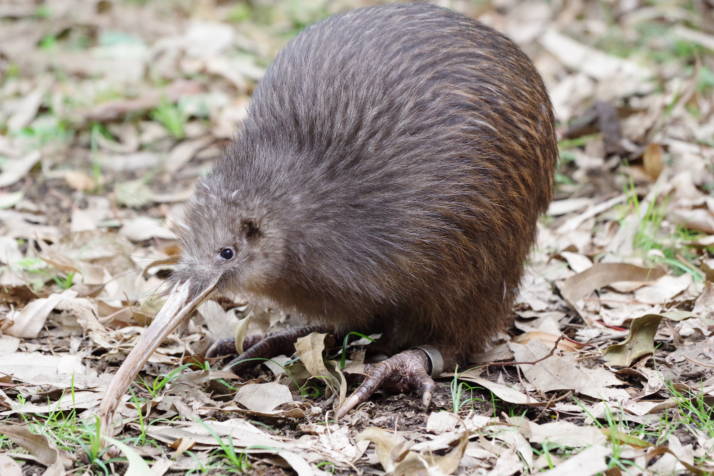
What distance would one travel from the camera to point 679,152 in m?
Answer: 5.70

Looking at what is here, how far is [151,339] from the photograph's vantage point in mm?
3420

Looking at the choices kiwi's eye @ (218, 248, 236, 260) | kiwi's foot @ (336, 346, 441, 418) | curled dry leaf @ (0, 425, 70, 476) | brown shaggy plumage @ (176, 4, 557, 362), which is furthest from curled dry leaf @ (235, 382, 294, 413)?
curled dry leaf @ (0, 425, 70, 476)

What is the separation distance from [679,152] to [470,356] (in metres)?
2.43

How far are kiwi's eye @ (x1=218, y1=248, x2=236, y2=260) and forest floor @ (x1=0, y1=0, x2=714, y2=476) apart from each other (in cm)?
35

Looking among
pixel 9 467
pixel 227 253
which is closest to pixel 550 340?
pixel 227 253

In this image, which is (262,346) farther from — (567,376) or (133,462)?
(567,376)

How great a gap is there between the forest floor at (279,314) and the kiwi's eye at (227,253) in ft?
1.15

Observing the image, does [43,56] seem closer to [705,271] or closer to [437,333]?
[437,333]

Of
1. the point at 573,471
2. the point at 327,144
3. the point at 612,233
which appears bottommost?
the point at 612,233

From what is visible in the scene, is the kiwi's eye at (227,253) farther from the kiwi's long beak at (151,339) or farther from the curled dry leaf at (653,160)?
the curled dry leaf at (653,160)

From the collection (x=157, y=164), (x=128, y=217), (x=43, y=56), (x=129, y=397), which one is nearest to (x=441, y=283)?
(x=129, y=397)

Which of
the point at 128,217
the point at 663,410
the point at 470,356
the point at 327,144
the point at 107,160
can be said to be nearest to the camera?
the point at 663,410

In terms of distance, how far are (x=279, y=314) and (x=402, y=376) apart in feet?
3.12

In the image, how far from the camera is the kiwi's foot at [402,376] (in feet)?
11.9
